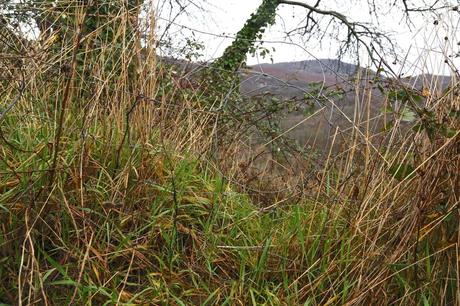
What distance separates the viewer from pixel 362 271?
203 centimetres

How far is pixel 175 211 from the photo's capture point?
216cm

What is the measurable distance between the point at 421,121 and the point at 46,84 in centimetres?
176

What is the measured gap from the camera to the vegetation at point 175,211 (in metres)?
1.95

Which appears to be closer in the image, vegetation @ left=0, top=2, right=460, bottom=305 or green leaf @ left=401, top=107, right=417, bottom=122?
vegetation @ left=0, top=2, right=460, bottom=305

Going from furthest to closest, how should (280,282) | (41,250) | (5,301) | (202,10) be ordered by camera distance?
(202,10), (280,282), (41,250), (5,301)

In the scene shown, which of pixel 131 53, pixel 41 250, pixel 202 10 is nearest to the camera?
pixel 41 250

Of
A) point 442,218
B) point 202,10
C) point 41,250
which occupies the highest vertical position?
point 202,10

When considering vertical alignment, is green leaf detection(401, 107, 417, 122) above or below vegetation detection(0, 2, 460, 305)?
above

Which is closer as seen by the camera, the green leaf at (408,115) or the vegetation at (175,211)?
the vegetation at (175,211)

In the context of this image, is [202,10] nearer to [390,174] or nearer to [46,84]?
[46,84]

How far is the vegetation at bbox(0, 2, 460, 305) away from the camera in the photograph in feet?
6.40

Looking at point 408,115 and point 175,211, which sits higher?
point 408,115

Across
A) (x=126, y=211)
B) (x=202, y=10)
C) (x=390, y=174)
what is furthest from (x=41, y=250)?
(x=202, y=10)

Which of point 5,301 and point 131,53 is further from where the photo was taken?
point 131,53
